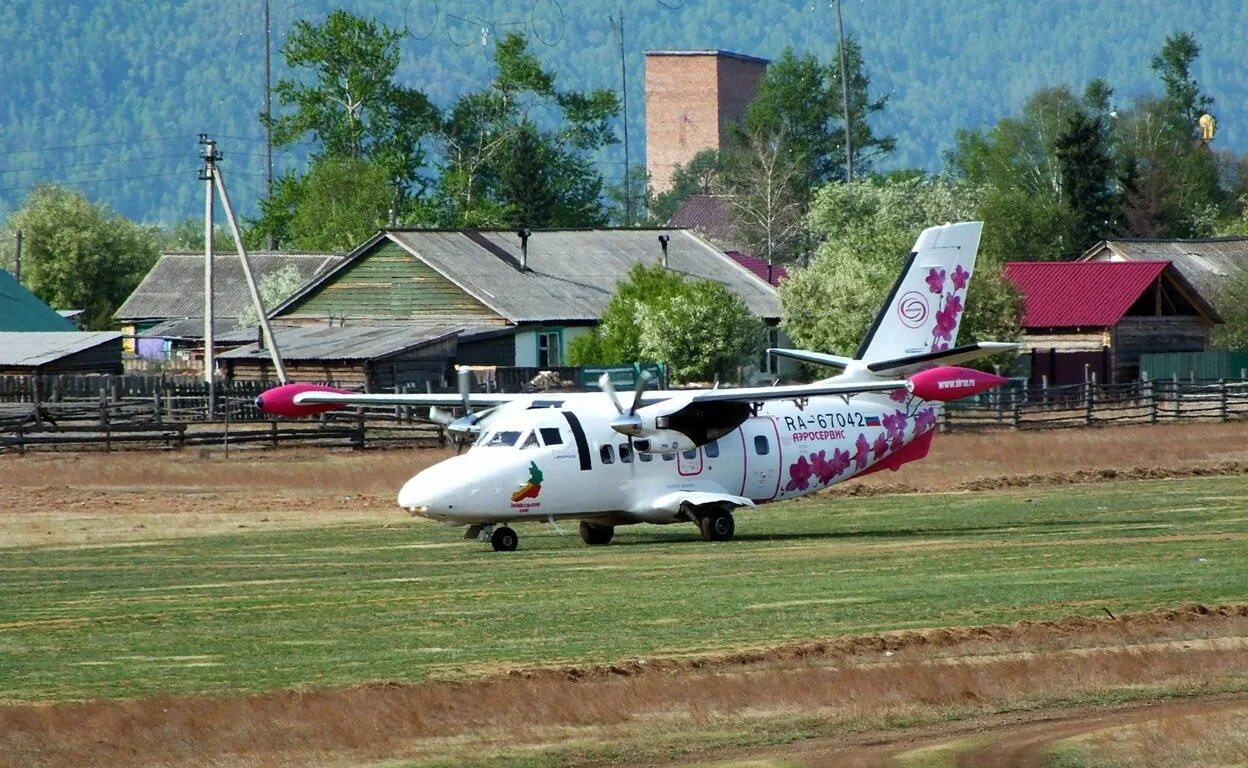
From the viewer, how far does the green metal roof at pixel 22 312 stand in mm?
78562

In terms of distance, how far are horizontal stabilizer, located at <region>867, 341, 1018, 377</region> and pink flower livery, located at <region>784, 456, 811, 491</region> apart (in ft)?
6.02

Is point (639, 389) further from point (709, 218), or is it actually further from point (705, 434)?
point (709, 218)

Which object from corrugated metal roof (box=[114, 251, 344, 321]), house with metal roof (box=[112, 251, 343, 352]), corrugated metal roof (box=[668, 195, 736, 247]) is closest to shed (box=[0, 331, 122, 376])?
house with metal roof (box=[112, 251, 343, 352])

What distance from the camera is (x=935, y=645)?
16.2 meters

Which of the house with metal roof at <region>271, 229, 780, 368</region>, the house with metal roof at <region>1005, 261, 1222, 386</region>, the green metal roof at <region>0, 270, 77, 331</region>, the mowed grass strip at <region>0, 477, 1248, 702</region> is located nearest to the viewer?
the mowed grass strip at <region>0, 477, 1248, 702</region>

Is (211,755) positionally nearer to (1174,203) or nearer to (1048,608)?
(1048,608)

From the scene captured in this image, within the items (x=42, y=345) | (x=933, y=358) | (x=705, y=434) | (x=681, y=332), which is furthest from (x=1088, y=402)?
(x=42, y=345)

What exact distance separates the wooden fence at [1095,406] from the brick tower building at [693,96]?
112 m

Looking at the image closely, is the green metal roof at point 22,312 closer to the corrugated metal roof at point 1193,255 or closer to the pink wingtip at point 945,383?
the corrugated metal roof at point 1193,255

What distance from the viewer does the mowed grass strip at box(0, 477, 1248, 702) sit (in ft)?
52.9

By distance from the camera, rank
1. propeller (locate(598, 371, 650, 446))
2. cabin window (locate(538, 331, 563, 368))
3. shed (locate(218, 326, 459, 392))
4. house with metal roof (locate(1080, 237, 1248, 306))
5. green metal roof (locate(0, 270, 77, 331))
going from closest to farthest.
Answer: propeller (locate(598, 371, 650, 446)) → shed (locate(218, 326, 459, 392)) → cabin window (locate(538, 331, 563, 368)) → green metal roof (locate(0, 270, 77, 331)) → house with metal roof (locate(1080, 237, 1248, 306))

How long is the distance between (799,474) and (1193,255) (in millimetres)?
58080

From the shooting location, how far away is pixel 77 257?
104812 mm

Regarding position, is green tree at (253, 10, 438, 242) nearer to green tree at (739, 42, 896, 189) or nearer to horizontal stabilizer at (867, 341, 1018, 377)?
green tree at (739, 42, 896, 189)
